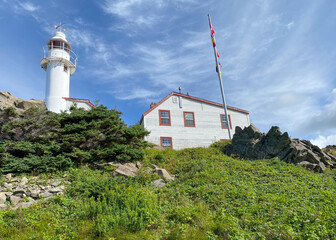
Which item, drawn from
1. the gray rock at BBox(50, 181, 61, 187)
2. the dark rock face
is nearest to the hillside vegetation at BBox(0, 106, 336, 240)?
the gray rock at BBox(50, 181, 61, 187)

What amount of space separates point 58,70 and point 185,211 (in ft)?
80.6

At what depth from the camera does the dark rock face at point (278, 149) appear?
13281 mm

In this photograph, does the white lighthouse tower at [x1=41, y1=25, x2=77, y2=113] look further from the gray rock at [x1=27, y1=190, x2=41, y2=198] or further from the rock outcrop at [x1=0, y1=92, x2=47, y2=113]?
the gray rock at [x1=27, y1=190, x2=41, y2=198]

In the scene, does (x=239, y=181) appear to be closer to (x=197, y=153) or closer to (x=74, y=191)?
(x=197, y=153)

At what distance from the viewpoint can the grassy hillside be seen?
226 inches

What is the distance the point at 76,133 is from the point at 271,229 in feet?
31.3

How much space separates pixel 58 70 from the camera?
2578 cm

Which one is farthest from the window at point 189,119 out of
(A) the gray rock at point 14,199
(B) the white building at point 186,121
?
(A) the gray rock at point 14,199

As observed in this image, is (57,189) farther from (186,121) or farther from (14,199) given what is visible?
(186,121)

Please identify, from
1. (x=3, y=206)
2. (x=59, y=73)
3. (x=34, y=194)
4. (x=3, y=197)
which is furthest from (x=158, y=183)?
(x=59, y=73)

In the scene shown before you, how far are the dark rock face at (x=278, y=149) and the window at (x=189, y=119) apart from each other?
7696 mm

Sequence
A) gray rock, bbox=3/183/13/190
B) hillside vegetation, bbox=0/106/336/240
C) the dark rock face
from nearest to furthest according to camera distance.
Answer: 1. hillside vegetation, bbox=0/106/336/240
2. gray rock, bbox=3/183/13/190
3. the dark rock face

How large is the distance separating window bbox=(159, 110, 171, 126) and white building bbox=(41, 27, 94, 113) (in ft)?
24.1

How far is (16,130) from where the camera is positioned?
11812 mm
